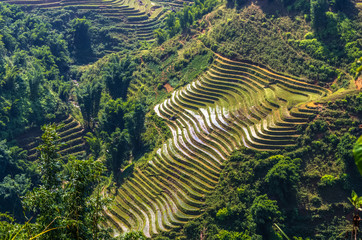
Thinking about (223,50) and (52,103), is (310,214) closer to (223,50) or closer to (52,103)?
(223,50)

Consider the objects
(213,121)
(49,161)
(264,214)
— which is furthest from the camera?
(213,121)

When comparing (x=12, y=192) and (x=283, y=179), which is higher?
(x=283, y=179)

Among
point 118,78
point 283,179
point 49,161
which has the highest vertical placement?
point 49,161

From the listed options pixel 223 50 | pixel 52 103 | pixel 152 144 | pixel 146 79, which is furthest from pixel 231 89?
pixel 52 103

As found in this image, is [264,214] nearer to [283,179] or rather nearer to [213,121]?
[283,179]

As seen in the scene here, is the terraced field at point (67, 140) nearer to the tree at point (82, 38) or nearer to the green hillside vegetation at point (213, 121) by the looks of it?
the green hillside vegetation at point (213, 121)

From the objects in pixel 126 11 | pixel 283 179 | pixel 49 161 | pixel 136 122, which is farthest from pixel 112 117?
pixel 126 11

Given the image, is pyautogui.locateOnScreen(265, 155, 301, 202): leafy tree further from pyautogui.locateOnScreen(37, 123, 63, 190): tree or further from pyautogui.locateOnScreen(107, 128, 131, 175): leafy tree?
pyautogui.locateOnScreen(37, 123, 63, 190): tree
